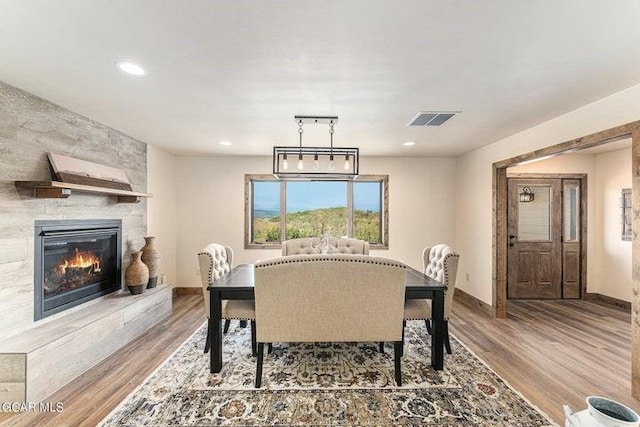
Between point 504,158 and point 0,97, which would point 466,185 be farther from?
point 0,97

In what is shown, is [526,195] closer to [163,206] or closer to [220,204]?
[220,204]

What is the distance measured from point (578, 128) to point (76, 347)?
16.2 feet

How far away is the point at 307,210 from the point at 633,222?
13.4ft

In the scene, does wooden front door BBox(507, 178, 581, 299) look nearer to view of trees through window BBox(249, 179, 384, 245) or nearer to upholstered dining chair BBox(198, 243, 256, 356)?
view of trees through window BBox(249, 179, 384, 245)

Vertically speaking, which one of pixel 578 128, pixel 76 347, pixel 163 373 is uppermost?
pixel 578 128

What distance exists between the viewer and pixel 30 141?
262 centimetres

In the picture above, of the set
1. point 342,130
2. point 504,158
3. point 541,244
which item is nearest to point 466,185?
point 504,158

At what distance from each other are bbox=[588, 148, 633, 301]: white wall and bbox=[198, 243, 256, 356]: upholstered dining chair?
18.4ft

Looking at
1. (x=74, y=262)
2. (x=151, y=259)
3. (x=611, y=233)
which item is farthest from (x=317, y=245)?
(x=611, y=233)

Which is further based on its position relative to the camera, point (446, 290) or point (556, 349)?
point (556, 349)

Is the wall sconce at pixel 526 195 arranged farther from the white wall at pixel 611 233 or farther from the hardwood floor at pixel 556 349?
the hardwood floor at pixel 556 349

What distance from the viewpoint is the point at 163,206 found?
4.90 m

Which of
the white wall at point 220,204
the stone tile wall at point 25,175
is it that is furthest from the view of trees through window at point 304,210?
the stone tile wall at point 25,175

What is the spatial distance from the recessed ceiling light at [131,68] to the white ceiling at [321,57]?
2.1 inches
